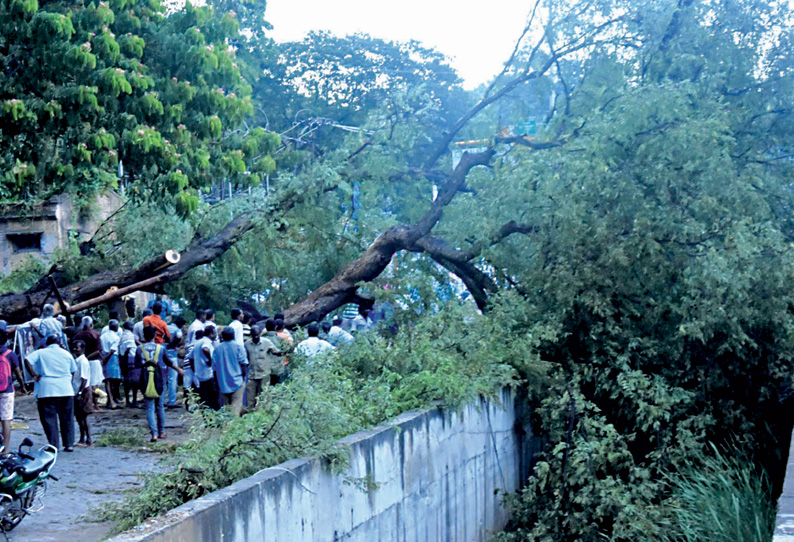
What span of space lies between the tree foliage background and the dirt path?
2.96 metres

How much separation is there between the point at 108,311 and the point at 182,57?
852 cm

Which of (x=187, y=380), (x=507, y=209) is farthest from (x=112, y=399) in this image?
(x=507, y=209)

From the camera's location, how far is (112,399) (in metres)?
14.8

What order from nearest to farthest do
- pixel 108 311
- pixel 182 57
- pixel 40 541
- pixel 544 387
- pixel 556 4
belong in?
pixel 40 541 → pixel 544 387 → pixel 182 57 → pixel 556 4 → pixel 108 311

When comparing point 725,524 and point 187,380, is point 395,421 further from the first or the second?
point 187,380

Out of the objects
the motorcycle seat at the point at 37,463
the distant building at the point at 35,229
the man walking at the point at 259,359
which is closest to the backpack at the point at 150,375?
the man walking at the point at 259,359

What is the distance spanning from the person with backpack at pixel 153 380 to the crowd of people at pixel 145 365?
0.04 ft

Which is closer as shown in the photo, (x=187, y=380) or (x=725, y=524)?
(x=725, y=524)

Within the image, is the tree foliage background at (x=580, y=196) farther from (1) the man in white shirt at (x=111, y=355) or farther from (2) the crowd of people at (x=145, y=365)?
(1) the man in white shirt at (x=111, y=355)

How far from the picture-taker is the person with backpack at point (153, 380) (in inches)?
432

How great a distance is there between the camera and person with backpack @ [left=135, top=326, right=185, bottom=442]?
36.0 feet

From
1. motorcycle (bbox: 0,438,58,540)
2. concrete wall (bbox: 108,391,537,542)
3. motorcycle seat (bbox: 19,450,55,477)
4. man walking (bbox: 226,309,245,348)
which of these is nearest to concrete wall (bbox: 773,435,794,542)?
concrete wall (bbox: 108,391,537,542)

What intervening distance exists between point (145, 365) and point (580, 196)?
19.0 ft

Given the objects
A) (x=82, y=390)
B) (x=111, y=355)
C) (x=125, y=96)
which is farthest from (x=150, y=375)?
(x=125, y=96)
